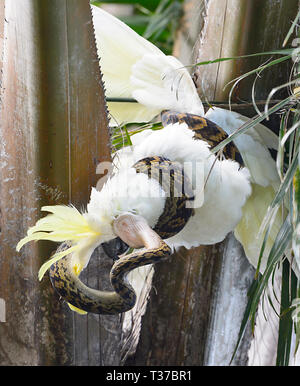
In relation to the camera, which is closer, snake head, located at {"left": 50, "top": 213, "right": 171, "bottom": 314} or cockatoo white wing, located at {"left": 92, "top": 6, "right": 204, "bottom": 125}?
snake head, located at {"left": 50, "top": 213, "right": 171, "bottom": 314}

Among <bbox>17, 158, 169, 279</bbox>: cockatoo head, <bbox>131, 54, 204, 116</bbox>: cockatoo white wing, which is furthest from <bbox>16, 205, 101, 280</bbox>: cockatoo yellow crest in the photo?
<bbox>131, 54, 204, 116</bbox>: cockatoo white wing

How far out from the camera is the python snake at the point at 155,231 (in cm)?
52

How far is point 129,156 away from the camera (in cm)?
77

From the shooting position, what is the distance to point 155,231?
0.65m

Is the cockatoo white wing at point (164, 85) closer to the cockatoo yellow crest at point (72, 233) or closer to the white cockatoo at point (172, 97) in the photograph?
the white cockatoo at point (172, 97)

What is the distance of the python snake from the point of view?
522 mm

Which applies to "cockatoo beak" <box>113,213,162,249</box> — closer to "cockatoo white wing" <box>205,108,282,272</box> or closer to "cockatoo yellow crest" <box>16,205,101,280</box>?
"cockatoo yellow crest" <box>16,205,101,280</box>

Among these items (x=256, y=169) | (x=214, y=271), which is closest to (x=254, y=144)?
(x=256, y=169)

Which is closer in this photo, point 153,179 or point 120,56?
point 153,179

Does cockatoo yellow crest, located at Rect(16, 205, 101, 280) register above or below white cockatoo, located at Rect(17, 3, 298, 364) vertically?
below

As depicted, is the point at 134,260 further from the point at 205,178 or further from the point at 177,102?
the point at 177,102

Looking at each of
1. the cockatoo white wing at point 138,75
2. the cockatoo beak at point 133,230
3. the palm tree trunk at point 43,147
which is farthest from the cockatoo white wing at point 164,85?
the cockatoo beak at point 133,230
